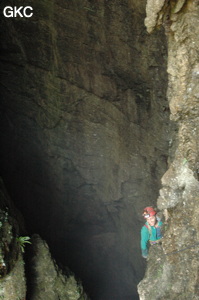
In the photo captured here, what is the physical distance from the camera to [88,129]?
1075 cm

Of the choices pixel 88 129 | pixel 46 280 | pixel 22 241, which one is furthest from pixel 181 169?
pixel 88 129

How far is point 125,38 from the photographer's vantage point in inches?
325

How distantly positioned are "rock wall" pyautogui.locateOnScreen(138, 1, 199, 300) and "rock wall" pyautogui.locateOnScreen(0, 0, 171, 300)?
270cm

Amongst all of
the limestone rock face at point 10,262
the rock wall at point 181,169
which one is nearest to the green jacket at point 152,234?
the rock wall at point 181,169

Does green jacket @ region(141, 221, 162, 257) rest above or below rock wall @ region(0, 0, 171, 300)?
below

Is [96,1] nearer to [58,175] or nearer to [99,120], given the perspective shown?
[99,120]

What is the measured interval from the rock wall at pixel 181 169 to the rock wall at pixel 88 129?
2.70m

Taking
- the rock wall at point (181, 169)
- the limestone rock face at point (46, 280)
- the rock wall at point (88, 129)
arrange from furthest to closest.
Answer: the rock wall at point (88, 129) < the limestone rock face at point (46, 280) < the rock wall at point (181, 169)

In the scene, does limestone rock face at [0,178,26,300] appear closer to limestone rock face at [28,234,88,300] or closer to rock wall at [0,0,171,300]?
limestone rock face at [28,234,88,300]

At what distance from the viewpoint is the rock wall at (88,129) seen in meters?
8.57

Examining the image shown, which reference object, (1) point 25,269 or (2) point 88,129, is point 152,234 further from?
(2) point 88,129

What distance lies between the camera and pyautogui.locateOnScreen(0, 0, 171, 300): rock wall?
857cm

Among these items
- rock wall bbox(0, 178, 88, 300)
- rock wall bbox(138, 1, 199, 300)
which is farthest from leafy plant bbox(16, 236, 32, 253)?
rock wall bbox(138, 1, 199, 300)

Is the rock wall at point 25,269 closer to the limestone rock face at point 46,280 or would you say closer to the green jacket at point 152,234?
the limestone rock face at point 46,280
